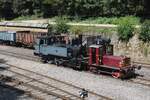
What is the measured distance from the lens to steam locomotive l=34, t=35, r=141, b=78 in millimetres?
26203

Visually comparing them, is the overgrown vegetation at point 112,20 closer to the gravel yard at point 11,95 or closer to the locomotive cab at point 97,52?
the locomotive cab at point 97,52

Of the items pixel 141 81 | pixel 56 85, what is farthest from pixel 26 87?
pixel 141 81

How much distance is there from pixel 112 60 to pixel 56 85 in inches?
183

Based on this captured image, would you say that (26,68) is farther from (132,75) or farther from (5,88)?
(132,75)

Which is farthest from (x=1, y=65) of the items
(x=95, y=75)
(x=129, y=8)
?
(x=129, y=8)

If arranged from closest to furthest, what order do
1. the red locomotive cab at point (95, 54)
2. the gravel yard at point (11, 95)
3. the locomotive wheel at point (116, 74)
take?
1. the gravel yard at point (11, 95)
2. the locomotive wheel at point (116, 74)
3. the red locomotive cab at point (95, 54)

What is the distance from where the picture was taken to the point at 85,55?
29.8 meters

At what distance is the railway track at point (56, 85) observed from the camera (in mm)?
21516

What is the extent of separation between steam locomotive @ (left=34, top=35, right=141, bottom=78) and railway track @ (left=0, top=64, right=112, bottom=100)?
10.2 feet

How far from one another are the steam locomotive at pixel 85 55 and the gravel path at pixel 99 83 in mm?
692

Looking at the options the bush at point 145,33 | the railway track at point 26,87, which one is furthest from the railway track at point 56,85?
the bush at point 145,33

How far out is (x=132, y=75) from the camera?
2667 cm

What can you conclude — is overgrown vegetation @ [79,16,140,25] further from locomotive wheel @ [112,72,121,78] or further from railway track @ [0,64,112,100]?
railway track @ [0,64,112,100]

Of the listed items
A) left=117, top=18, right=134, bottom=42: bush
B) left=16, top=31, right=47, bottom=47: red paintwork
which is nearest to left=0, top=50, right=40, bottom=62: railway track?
left=16, top=31, right=47, bottom=47: red paintwork
